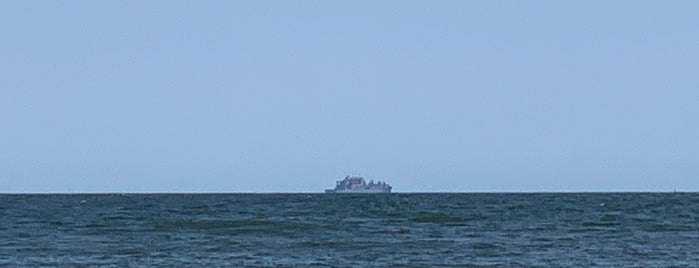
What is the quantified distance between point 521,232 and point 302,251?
480 inches

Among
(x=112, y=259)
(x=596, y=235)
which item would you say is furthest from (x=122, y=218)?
(x=112, y=259)

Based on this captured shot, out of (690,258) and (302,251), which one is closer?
(690,258)

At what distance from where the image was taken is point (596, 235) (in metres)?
45.1

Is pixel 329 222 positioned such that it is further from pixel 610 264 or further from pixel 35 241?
pixel 610 264

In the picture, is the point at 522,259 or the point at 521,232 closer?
the point at 522,259

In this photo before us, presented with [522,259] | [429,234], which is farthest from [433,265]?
[429,234]

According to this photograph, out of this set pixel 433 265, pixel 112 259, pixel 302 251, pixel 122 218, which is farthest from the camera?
pixel 122 218

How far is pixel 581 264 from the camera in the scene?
1243 inches

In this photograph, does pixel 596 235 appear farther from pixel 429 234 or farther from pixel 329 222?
pixel 329 222

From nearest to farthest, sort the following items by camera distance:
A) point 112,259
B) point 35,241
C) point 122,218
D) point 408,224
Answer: point 112,259 → point 35,241 → point 408,224 → point 122,218

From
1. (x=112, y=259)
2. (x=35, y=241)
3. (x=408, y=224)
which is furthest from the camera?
(x=408, y=224)

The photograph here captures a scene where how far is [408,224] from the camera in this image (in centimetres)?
5456

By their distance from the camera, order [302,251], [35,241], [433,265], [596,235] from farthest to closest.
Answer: [596,235] < [35,241] < [302,251] < [433,265]

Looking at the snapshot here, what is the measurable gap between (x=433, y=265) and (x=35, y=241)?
1527cm
